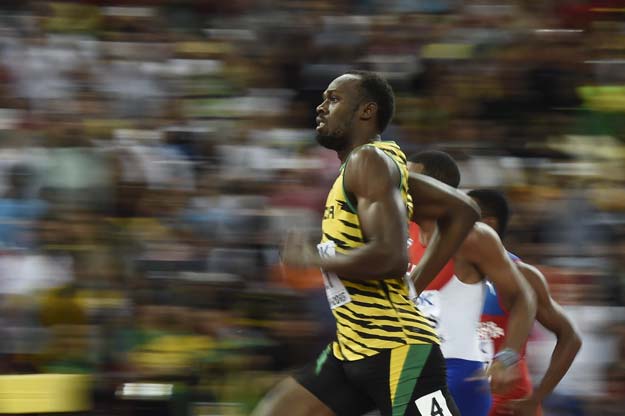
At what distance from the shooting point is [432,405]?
10.9 feet

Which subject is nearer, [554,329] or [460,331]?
[460,331]

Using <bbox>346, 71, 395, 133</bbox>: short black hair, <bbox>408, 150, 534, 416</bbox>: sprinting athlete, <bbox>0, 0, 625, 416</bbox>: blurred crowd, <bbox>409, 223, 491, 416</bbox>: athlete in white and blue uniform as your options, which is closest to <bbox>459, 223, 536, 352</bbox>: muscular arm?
<bbox>408, 150, 534, 416</bbox>: sprinting athlete

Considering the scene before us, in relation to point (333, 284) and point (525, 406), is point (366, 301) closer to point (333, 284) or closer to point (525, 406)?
point (333, 284)

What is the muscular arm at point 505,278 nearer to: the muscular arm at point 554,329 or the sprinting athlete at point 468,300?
the sprinting athlete at point 468,300

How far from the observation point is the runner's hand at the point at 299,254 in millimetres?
3256

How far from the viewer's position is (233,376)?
5.38 m

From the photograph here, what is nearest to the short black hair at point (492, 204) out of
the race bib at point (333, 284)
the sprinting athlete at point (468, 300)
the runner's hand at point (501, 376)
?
the sprinting athlete at point (468, 300)

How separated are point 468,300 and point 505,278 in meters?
0.22

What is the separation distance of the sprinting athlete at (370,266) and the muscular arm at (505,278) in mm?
274

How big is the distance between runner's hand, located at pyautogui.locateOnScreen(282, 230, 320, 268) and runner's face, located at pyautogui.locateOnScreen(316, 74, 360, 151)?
393 millimetres

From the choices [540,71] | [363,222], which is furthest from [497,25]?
[363,222]

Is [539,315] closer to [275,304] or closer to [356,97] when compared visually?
[356,97]

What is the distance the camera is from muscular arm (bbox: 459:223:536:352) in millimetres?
3859

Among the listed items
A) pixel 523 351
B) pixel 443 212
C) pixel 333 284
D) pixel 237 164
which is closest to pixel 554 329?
pixel 523 351
